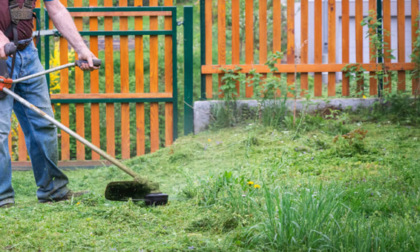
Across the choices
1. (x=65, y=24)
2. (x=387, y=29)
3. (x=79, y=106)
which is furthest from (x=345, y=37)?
(x=65, y=24)

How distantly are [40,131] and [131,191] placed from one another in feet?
2.97

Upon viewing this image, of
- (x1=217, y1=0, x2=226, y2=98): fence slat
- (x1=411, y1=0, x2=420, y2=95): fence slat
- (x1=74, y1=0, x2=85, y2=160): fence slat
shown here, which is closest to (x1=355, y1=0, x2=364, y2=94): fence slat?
(x1=411, y1=0, x2=420, y2=95): fence slat

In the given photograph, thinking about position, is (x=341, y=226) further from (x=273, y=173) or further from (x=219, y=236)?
(x=273, y=173)

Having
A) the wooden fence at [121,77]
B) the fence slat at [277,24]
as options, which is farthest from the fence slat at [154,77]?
the fence slat at [277,24]

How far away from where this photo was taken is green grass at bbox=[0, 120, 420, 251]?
7.79 feet

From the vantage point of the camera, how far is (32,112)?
3.94 meters

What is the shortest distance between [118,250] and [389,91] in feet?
15.0

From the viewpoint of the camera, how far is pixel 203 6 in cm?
606

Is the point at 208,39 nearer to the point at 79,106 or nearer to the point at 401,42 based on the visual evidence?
the point at 79,106

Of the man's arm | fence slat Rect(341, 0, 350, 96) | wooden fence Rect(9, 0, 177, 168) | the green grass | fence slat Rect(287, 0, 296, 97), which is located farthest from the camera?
fence slat Rect(341, 0, 350, 96)

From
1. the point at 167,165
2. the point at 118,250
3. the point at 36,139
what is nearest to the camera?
the point at 118,250

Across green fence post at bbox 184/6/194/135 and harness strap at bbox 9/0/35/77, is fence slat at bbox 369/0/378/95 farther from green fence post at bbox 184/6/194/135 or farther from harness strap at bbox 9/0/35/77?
harness strap at bbox 9/0/35/77

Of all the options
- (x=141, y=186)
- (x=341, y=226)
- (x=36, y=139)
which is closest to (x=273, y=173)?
(x=141, y=186)

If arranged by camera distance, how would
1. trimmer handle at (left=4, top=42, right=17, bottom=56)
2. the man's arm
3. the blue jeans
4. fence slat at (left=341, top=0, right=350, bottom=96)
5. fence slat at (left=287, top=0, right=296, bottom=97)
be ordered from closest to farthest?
trimmer handle at (left=4, top=42, right=17, bottom=56) < the blue jeans < the man's arm < fence slat at (left=287, top=0, right=296, bottom=97) < fence slat at (left=341, top=0, right=350, bottom=96)
